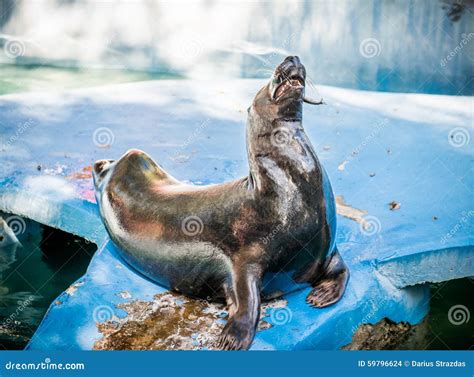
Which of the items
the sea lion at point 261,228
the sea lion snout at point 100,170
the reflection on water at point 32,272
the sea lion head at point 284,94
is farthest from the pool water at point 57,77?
the sea lion head at point 284,94

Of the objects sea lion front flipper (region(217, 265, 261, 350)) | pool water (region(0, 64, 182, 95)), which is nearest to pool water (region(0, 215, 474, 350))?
sea lion front flipper (region(217, 265, 261, 350))

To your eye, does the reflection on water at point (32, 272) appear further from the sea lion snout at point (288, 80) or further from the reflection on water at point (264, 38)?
the reflection on water at point (264, 38)

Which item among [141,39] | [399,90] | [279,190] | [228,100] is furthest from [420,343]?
[141,39]

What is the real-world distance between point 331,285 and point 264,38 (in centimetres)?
465

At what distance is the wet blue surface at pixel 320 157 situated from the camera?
11.1ft

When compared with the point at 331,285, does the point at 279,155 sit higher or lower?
higher

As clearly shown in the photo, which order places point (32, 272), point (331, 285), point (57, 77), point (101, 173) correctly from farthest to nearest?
point (57, 77) → point (32, 272) → point (101, 173) → point (331, 285)

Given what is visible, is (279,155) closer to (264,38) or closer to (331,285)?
(331,285)

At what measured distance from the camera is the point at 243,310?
3010 millimetres

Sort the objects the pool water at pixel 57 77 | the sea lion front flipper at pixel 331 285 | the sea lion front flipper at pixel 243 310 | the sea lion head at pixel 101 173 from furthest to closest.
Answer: the pool water at pixel 57 77 → the sea lion head at pixel 101 173 → the sea lion front flipper at pixel 331 285 → the sea lion front flipper at pixel 243 310

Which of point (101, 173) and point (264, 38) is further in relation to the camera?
point (264, 38)

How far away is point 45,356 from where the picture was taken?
123 inches

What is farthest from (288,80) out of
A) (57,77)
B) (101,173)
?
(57,77)

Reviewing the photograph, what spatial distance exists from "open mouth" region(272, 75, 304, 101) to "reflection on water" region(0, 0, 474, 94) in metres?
4.30
